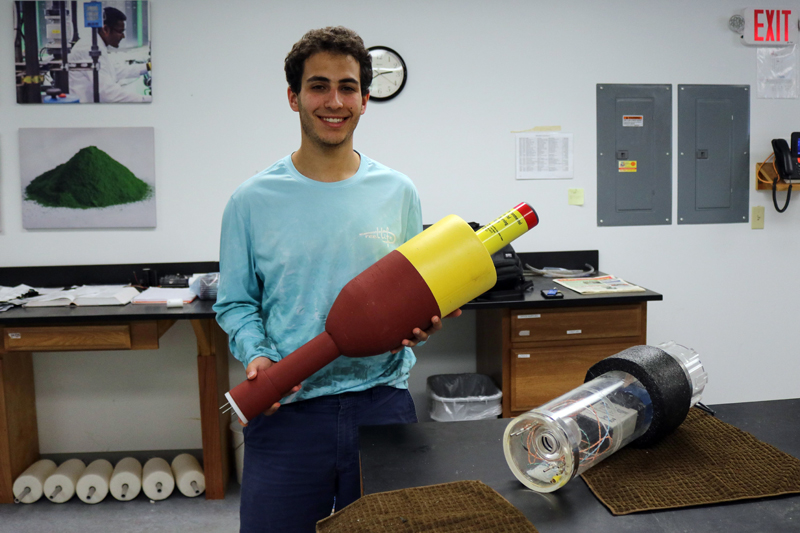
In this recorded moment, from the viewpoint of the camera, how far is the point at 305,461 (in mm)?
1147

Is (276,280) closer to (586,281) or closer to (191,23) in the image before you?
(586,281)

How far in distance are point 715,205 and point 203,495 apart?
2895 mm

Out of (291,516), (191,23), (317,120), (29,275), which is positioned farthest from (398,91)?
(291,516)

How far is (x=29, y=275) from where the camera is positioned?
270 cm

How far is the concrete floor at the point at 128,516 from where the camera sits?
2244 millimetres

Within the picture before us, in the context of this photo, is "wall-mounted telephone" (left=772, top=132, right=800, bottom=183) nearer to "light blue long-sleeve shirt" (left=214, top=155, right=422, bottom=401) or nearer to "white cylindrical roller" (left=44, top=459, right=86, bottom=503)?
"light blue long-sleeve shirt" (left=214, top=155, right=422, bottom=401)

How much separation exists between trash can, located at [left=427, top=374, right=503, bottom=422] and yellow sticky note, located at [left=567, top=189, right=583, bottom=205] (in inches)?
39.6

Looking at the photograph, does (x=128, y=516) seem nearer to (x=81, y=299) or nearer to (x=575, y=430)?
(x=81, y=299)

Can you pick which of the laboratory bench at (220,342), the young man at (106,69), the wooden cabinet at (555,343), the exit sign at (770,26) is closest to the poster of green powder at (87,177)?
the young man at (106,69)

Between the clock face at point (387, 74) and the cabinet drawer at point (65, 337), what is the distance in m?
1.55

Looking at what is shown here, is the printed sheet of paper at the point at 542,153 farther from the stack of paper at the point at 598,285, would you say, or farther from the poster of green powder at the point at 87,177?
the poster of green powder at the point at 87,177

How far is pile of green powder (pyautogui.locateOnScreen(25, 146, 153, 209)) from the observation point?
2.69m

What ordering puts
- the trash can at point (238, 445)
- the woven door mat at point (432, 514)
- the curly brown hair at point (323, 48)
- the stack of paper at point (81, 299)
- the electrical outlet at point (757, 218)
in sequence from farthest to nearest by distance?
1. the electrical outlet at point (757, 218)
2. the trash can at point (238, 445)
3. the stack of paper at point (81, 299)
4. the curly brown hair at point (323, 48)
5. the woven door mat at point (432, 514)

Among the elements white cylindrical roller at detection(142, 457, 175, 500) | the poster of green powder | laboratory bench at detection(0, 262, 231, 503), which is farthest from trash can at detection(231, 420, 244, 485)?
the poster of green powder
